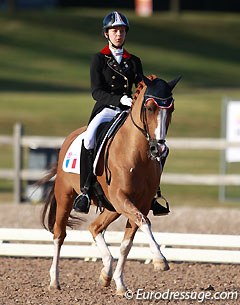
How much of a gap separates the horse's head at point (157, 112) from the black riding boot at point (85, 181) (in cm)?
110

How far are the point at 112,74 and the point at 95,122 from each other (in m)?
0.48

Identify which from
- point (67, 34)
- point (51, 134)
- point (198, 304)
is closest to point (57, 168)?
point (198, 304)

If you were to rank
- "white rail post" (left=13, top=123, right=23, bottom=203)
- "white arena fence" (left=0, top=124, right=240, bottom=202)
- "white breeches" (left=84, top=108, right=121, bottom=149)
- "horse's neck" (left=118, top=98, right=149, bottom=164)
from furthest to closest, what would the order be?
"white rail post" (left=13, top=123, right=23, bottom=203), "white arena fence" (left=0, top=124, right=240, bottom=202), "white breeches" (left=84, top=108, right=121, bottom=149), "horse's neck" (left=118, top=98, right=149, bottom=164)

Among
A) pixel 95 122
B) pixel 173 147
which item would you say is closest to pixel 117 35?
pixel 95 122

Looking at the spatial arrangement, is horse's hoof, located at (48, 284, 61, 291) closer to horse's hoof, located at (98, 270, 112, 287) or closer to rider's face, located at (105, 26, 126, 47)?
horse's hoof, located at (98, 270, 112, 287)

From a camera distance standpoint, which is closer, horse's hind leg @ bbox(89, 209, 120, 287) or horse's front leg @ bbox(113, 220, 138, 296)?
horse's front leg @ bbox(113, 220, 138, 296)

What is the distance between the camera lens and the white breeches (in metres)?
8.96

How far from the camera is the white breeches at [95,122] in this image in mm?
8961

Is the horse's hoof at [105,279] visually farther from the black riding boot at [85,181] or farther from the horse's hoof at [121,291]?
the black riding boot at [85,181]

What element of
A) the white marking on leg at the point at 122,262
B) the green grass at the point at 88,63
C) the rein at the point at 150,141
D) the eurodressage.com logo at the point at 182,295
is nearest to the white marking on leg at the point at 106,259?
the white marking on leg at the point at 122,262

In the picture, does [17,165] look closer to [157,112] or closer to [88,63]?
[157,112]

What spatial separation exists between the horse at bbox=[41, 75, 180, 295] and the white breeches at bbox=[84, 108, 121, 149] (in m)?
0.18

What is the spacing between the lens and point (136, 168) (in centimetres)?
839

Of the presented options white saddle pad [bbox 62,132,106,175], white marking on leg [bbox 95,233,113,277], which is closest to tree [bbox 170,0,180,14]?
white saddle pad [bbox 62,132,106,175]
